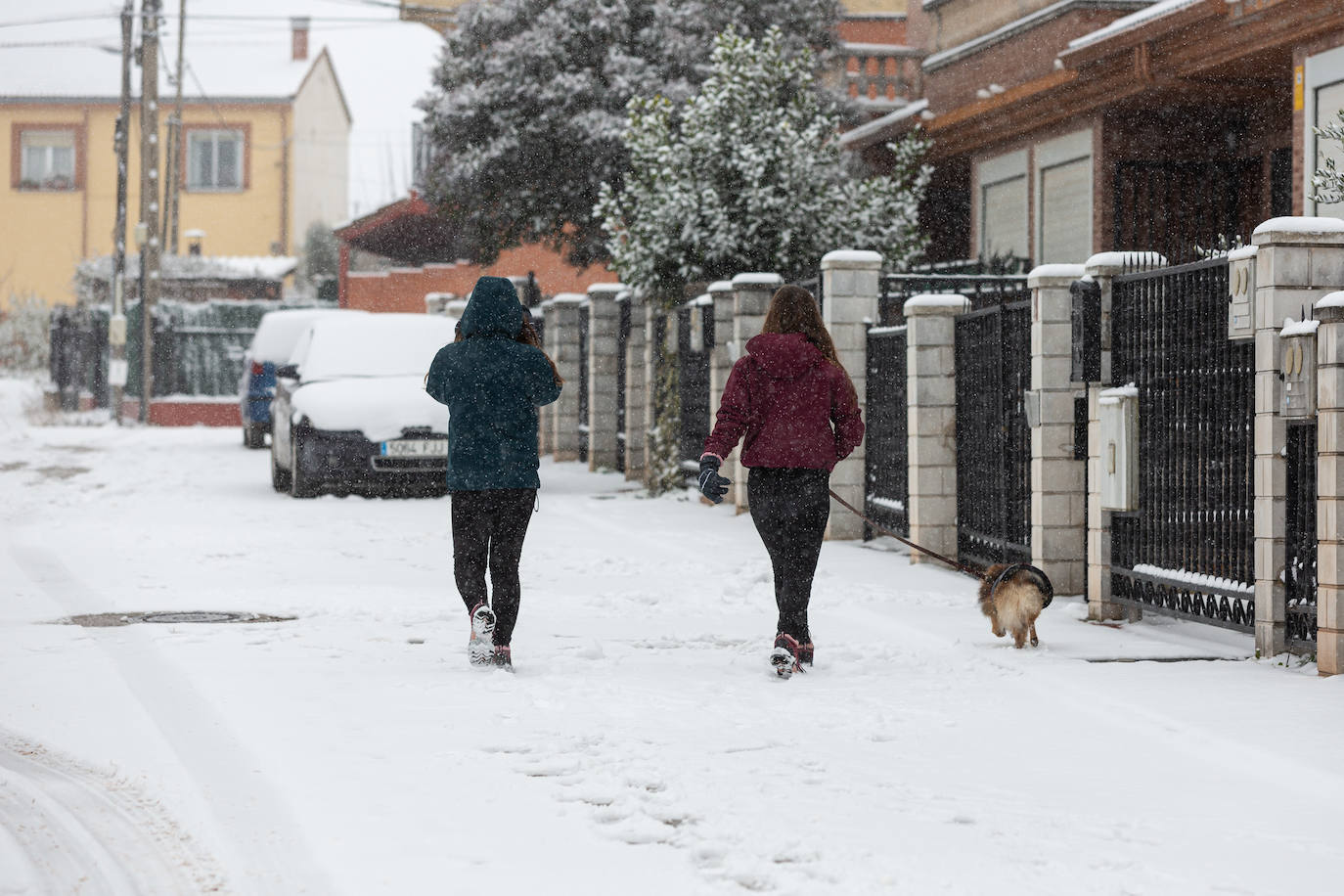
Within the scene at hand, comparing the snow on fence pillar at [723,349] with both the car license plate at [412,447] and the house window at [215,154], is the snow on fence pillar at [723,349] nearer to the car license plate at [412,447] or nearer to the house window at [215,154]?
the car license plate at [412,447]

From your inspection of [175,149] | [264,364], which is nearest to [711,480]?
[264,364]

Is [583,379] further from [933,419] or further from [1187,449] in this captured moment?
[1187,449]

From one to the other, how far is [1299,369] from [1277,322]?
27 centimetres

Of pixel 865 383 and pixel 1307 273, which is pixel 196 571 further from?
pixel 1307 273

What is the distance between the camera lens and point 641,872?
15.7ft

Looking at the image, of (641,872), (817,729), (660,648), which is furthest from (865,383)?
(641,872)

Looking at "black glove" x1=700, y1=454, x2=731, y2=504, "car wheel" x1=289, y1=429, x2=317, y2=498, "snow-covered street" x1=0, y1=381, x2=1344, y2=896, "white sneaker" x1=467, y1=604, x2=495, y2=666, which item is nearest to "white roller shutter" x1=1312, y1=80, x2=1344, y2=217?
"snow-covered street" x1=0, y1=381, x2=1344, y2=896

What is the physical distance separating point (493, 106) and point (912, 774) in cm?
2340

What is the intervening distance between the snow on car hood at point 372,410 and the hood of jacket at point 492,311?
8.60 metres

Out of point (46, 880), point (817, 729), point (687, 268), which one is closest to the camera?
point (46, 880)

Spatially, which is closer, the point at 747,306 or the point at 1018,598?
the point at 1018,598

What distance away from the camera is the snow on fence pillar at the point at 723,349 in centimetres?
1705

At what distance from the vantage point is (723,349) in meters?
17.1

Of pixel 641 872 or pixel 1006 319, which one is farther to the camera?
pixel 1006 319
